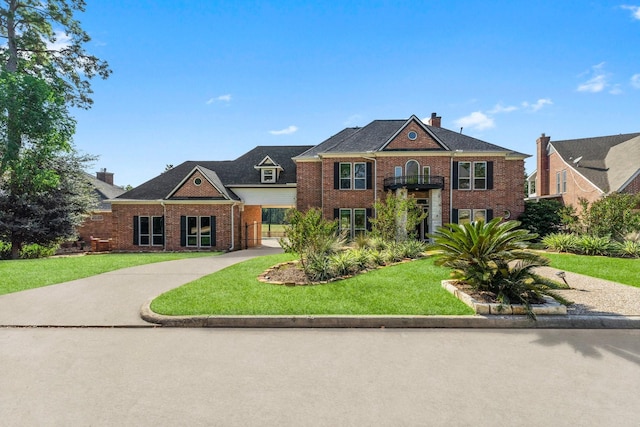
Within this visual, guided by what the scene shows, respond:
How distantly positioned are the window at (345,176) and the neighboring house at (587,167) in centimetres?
1527

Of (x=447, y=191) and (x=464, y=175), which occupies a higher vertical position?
(x=464, y=175)

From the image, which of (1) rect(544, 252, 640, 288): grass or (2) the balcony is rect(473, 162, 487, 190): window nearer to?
(2) the balcony

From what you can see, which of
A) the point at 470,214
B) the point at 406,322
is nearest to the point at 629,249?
the point at 470,214

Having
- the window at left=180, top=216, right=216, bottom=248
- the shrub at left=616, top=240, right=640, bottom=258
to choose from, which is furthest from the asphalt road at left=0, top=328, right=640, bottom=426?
the window at left=180, top=216, right=216, bottom=248

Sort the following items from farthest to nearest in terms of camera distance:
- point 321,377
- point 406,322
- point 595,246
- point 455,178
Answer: point 455,178
point 595,246
point 406,322
point 321,377

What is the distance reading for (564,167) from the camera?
1014 inches

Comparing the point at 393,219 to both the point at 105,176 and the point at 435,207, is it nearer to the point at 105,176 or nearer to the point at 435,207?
the point at 435,207

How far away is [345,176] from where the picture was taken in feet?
66.8

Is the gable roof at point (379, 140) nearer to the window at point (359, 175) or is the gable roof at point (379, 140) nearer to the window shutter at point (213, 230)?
the window at point (359, 175)

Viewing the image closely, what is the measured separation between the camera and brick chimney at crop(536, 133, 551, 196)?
94.7 feet

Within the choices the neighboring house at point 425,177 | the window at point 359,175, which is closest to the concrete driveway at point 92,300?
the neighboring house at point 425,177

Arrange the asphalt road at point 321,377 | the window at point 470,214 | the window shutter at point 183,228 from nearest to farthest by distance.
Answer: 1. the asphalt road at point 321,377
2. the window at point 470,214
3. the window shutter at point 183,228

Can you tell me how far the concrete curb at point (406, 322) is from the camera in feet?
17.6

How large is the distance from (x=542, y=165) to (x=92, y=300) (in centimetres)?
3471
